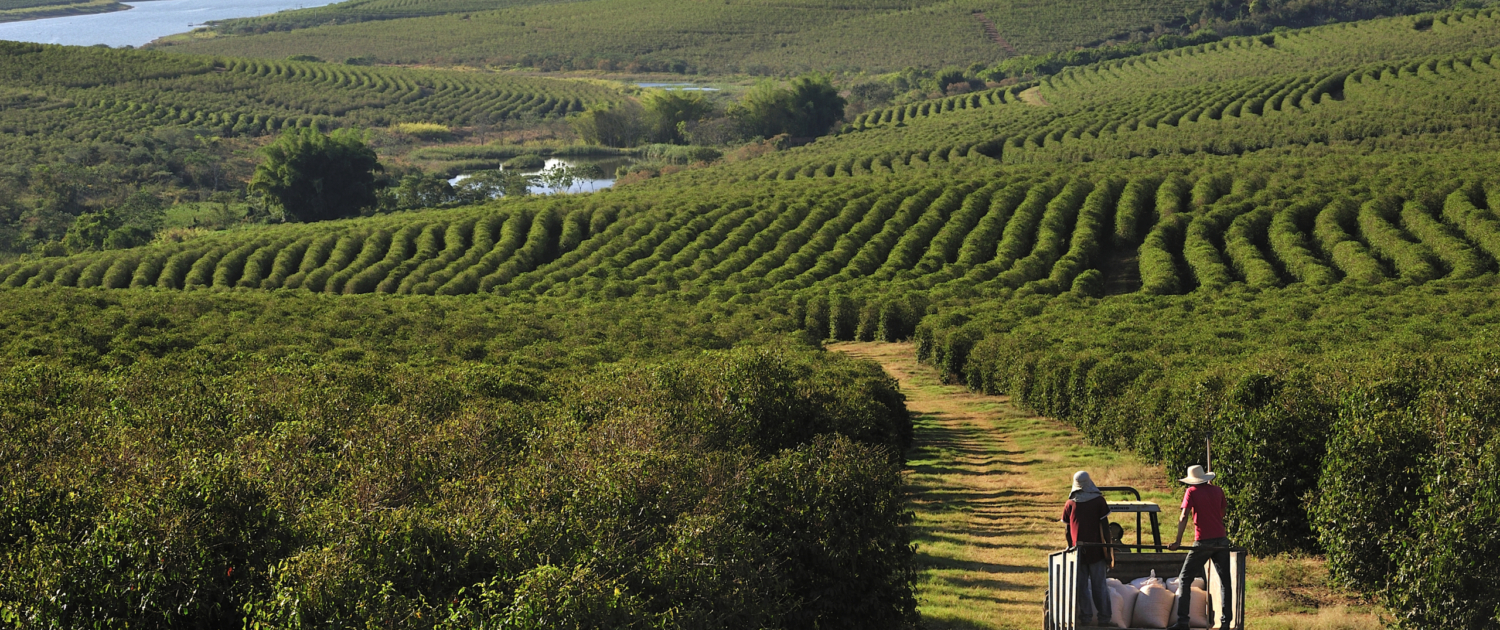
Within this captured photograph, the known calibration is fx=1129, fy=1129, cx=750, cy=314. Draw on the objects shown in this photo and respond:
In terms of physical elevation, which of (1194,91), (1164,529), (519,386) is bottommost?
(1164,529)

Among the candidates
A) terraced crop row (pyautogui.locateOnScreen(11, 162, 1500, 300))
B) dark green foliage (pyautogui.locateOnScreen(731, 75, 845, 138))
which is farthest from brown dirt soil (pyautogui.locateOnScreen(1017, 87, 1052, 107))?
terraced crop row (pyautogui.locateOnScreen(11, 162, 1500, 300))

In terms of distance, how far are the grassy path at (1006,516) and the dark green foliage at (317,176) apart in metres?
88.1

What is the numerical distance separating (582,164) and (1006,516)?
14523 cm

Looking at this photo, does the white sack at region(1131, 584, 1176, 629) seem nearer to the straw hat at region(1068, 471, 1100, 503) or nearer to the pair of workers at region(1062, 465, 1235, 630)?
the pair of workers at region(1062, 465, 1235, 630)

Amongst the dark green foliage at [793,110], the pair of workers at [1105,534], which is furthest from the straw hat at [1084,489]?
the dark green foliage at [793,110]

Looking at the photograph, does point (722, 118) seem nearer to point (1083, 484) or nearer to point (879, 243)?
point (879, 243)

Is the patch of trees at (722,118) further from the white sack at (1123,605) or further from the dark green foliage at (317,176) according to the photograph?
the white sack at (1123,605)

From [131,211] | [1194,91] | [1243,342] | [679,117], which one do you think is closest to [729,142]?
[679,117]

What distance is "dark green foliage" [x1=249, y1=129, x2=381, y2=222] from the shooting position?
364 feet

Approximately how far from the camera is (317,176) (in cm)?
11262

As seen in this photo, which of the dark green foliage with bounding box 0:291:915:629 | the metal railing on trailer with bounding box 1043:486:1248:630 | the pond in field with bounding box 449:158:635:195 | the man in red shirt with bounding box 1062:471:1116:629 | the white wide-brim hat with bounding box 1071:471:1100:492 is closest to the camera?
the dark green foliage with bounding box 0:291:915:629

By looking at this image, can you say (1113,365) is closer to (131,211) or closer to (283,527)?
(283,527)

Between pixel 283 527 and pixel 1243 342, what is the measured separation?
2959 cm

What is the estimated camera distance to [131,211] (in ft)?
375
